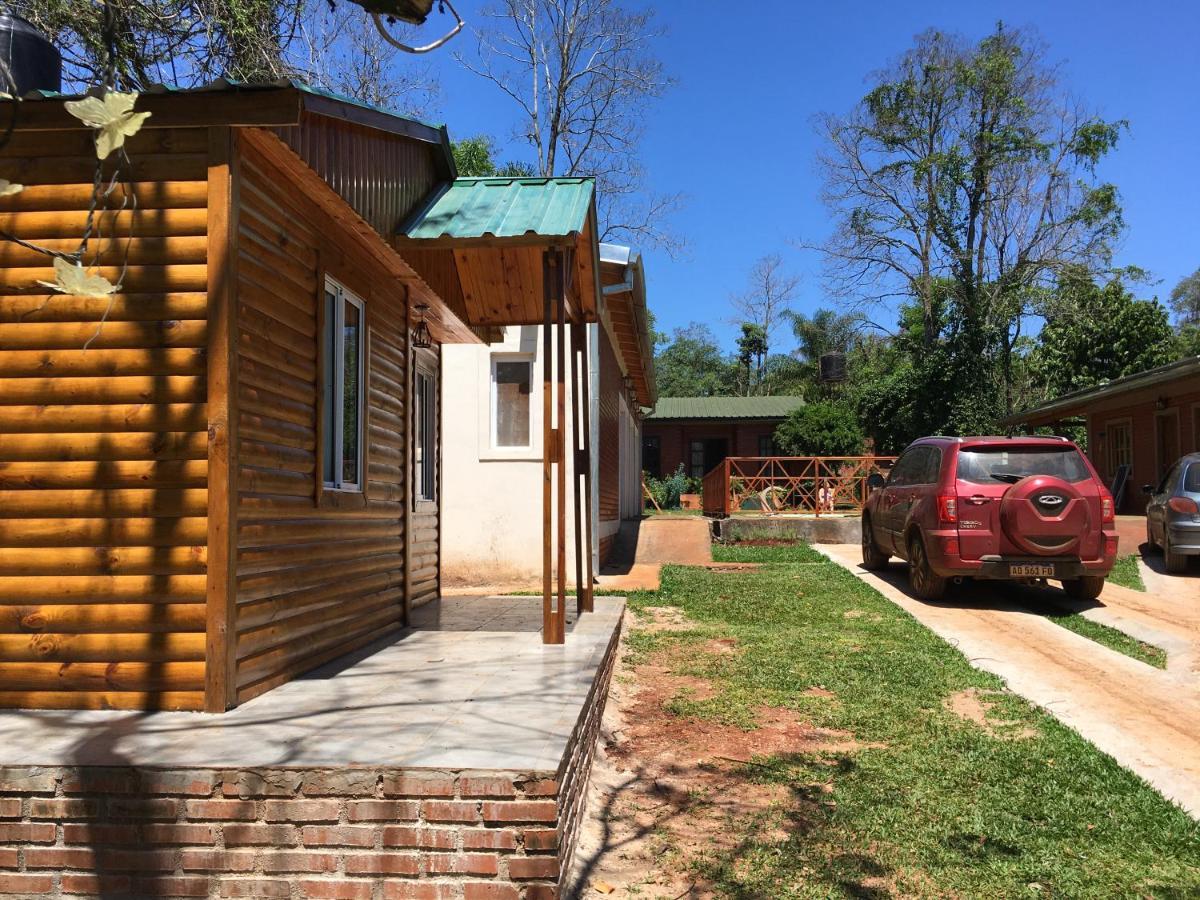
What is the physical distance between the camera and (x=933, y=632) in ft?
26.9

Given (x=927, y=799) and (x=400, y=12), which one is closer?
(x=400, y=12)

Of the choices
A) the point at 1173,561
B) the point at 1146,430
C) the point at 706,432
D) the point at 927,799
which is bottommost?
the point at 927,799

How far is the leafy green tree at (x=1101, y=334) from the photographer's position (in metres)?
30.0

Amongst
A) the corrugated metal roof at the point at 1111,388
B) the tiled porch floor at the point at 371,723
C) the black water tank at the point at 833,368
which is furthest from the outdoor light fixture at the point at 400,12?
the black water tank at the point at 833,368

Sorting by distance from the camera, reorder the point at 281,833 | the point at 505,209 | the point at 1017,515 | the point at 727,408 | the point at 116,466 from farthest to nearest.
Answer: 1. the point at 727,408
2. the point at 1017,515
3. the point at 505,209
4. the point at 116,466
5. the point at 281,833

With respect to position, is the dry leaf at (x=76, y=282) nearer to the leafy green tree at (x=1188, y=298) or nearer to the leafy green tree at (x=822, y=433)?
the leafy green tree at (x=822, y=433)

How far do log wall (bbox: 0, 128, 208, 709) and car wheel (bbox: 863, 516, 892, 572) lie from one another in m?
9.82

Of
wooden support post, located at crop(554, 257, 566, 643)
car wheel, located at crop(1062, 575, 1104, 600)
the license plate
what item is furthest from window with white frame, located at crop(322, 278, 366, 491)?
car wheel, located at crop(1062, 575, 1104, 600)

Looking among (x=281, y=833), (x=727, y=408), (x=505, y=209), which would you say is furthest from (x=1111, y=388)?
(x=281, y=833)

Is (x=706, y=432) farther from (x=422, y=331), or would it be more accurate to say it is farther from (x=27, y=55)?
(x=27, y=55)

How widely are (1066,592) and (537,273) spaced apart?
683cm

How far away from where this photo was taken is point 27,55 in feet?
15.5

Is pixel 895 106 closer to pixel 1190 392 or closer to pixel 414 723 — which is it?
pixel 1190 392

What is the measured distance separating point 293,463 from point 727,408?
1285 inches
